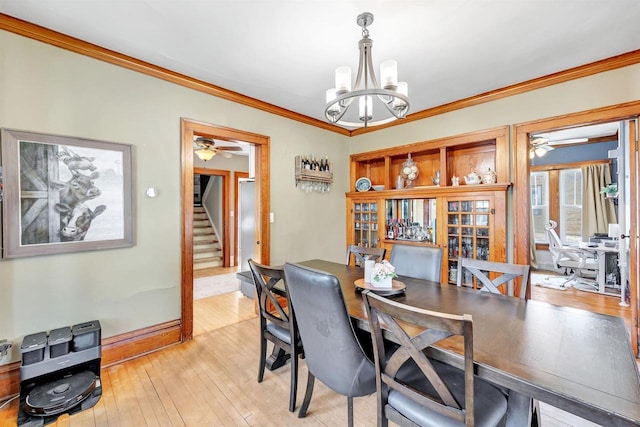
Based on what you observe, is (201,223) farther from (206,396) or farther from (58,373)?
(206,396)

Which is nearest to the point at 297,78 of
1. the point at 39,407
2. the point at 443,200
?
the point at 443,200

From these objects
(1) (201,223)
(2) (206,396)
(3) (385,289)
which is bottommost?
(2) (206,396)

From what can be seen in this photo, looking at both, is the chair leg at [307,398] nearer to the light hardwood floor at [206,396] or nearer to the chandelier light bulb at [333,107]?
the light hardwood floor at [206,396]

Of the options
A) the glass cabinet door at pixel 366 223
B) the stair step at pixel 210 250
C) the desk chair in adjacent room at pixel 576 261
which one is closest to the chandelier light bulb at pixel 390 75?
the glass cabinet door at pixel 366 223

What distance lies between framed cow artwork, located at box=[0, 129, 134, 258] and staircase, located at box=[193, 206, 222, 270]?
3953 millimetres

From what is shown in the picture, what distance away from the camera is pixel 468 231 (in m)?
3.32

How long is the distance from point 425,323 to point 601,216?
6.72m

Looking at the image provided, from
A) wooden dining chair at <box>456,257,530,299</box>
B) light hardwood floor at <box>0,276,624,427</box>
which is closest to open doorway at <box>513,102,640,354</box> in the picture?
wooden dining chair at <box>456,257,530,299</box>

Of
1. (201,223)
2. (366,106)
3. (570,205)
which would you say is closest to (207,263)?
(201,223)

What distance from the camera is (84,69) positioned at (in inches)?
89.5

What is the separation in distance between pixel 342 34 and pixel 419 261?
6.21 ft

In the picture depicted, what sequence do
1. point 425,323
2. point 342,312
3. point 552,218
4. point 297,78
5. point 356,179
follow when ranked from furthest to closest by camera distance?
1. point 552,218
2. point 356,179
3. point 297,78
4. point 342,312
5. point 425,323

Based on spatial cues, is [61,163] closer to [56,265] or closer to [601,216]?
[56,265]

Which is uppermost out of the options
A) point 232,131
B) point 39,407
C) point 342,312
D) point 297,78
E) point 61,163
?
point 297,78
